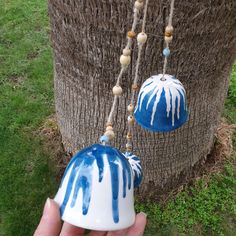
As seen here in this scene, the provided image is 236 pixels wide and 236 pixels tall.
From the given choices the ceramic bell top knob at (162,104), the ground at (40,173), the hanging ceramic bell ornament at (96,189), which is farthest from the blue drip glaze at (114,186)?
the ground at (40,173)

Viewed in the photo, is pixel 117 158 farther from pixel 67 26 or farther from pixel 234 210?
pixel 234 210

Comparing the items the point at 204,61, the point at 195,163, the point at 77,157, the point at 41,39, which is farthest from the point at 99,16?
the point at 41,39

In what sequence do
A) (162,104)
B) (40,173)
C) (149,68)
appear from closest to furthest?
(162,104) → (149,68) → (40,173)

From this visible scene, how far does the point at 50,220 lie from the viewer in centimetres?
117

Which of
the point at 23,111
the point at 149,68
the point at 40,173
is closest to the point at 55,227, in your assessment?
the point at 149,68

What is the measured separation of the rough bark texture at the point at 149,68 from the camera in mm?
1749

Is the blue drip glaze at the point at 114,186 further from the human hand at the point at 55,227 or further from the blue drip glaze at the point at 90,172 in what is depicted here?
the human hand at the point at 55,227

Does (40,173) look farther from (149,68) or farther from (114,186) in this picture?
(114,186)

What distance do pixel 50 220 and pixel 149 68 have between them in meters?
0.89

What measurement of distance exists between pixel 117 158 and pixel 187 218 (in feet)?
4.72

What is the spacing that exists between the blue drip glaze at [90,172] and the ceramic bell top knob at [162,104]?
0.72 feet

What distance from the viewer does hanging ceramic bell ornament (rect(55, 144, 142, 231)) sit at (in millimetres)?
1112

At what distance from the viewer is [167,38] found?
1.27 metres

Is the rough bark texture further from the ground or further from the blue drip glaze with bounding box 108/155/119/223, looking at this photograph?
the blue drip glaze with bounding box 108/155/119/223
